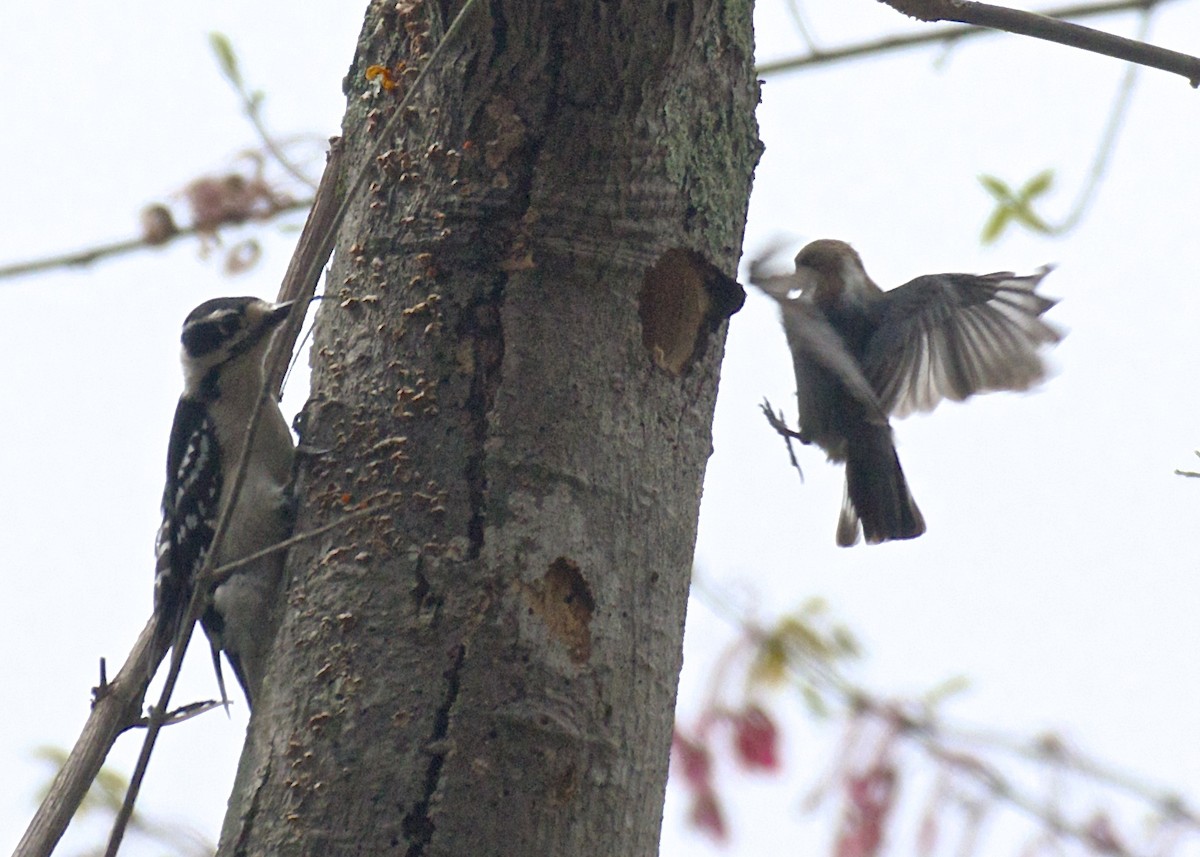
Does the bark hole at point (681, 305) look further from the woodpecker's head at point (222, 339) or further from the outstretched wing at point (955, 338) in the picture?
the outstretched wing at point (955, 338)

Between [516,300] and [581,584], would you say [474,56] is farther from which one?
[581,584]

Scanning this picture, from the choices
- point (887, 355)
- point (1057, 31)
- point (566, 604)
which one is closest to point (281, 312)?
point (566, 604)

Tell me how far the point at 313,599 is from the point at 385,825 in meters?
0.47

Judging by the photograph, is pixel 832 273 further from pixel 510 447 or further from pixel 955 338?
pixel 510 447

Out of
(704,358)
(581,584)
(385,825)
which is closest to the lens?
(385,825)

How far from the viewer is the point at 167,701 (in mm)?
2154

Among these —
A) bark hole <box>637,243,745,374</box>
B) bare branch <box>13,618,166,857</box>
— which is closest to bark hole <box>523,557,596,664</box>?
bark hole <box>637,243,745,374</box>

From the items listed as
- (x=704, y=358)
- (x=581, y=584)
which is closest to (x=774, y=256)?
(x=704, y=358)

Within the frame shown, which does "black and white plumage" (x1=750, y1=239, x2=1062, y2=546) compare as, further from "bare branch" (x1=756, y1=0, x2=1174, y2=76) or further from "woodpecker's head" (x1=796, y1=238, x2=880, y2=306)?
"bare branch" (x1=756, y1=0, x2=1174, y2=76)

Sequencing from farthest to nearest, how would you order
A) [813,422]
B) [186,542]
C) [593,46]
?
1. [813,422]
2. [186,542]
3. [593,46]

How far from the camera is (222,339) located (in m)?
3.95

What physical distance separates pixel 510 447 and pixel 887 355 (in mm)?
2484

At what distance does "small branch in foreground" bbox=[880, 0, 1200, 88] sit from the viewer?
8.16ft

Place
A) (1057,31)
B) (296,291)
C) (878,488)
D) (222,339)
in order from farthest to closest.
Result: (878,488) → (222,339) → (296,291) → (1057,31)
